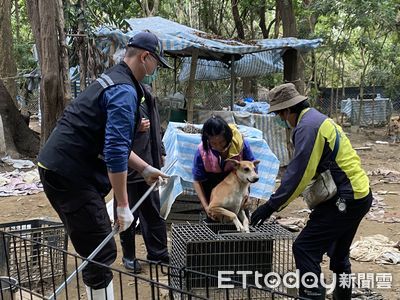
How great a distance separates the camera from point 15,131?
1080 cm

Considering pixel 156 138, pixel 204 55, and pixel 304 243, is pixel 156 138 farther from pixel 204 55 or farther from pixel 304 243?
pixel 204 55

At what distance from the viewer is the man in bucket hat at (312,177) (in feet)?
10.2

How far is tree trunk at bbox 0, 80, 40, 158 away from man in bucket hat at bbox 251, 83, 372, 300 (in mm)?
8333

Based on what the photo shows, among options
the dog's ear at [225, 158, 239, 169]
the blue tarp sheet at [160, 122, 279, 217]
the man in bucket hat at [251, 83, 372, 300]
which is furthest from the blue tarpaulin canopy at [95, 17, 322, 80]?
the man in bucket hat at [251, 83, 372, 300]

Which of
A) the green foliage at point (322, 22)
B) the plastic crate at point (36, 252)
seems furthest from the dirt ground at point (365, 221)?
the green foliage at point (322, 22)

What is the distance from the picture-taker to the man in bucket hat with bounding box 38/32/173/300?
8.87 ft

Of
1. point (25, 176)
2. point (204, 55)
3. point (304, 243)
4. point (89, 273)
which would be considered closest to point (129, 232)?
point (89, 273)

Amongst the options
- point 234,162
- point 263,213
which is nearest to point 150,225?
point 234,162

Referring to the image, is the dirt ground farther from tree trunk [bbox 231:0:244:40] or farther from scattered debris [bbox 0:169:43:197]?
tree trunk [bbox 231:0:244:40]

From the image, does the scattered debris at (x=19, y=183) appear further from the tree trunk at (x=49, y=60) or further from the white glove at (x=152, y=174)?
the white glove at (x=152, y=174)

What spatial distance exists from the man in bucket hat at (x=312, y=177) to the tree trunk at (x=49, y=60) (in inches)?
156

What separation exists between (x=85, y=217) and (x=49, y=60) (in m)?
4.08

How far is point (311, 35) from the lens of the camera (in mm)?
14484

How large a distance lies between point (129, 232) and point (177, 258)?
3.12ft
